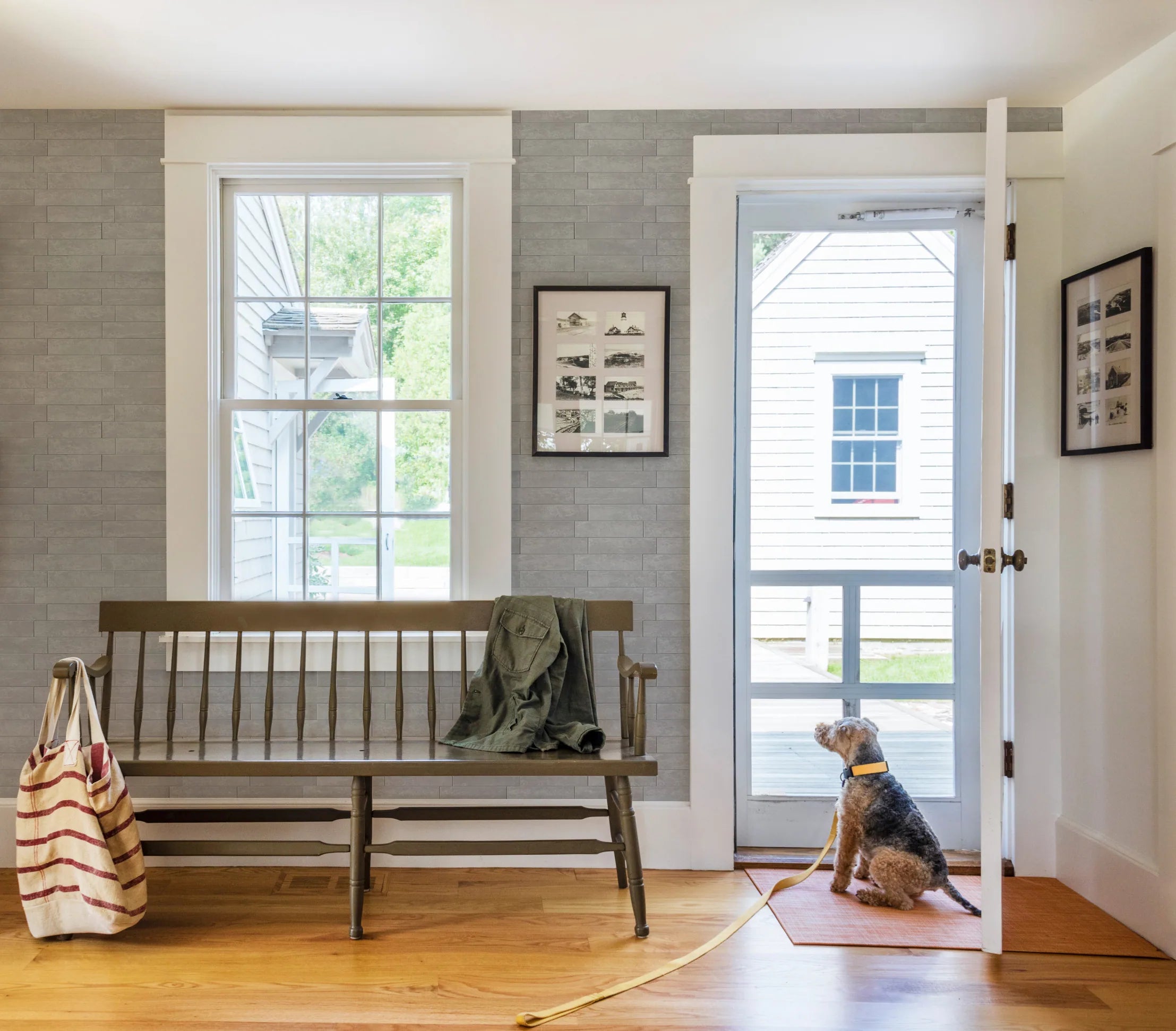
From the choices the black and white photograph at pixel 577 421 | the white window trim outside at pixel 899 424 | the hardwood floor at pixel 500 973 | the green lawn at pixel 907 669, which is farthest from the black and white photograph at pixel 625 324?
the hardwood floor at pixel 500 973

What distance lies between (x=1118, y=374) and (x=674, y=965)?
2.04 m

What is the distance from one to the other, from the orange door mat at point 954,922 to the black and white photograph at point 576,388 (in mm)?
1636

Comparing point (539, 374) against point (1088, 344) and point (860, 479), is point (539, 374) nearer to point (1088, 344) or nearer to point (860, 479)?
point (860, 479)

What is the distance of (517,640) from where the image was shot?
2.73 m

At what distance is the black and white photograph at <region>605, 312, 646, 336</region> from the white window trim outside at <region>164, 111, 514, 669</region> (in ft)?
1.08

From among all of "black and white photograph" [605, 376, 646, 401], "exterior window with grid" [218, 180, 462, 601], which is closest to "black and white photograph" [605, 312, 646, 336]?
"black and white photograph" [605, 376, 646, 401]

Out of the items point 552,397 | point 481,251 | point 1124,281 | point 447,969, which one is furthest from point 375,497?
point 1124,281

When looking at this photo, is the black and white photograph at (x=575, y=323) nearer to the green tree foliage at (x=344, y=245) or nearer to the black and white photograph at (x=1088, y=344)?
the green tree foliage at (x=344, y=245)

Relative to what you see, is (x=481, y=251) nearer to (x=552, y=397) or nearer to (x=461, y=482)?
(x=552, y=397)

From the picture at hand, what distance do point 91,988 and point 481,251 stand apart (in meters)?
2.29

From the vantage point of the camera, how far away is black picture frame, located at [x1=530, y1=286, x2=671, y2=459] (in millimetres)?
2902

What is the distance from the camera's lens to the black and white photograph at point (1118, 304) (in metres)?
2.54

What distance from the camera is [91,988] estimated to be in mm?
2129

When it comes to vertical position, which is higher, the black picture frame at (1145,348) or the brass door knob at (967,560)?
the black picture frame at (1145,348)
